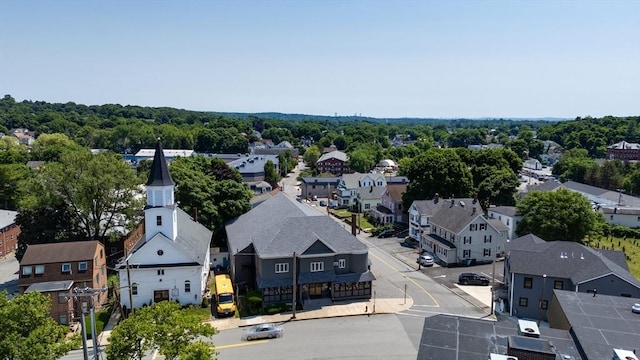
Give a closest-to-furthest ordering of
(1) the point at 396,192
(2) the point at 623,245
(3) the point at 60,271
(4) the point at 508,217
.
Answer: (3) the point at 60,271 → (4) the point at 508,217 → (2) the point at 623,245 → (1) the point at 396,192

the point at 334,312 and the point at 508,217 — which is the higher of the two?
the point at 508,217

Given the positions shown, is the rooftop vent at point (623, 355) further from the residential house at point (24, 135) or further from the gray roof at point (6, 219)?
the residential house at point (24, 135)

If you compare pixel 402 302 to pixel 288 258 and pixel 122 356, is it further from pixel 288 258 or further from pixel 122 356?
pixel 122 356

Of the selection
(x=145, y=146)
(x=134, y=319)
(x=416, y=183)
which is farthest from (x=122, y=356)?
(x=145, y=146)

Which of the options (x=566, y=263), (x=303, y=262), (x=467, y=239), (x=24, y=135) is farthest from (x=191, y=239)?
(x=24, y=135)

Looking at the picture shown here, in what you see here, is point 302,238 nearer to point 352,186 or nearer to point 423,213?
point 423,213

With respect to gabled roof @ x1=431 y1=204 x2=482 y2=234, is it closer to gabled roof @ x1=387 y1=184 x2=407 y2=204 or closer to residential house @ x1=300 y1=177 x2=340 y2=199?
gabled roof @ x1=387 y1=184 x2=407 y2=204

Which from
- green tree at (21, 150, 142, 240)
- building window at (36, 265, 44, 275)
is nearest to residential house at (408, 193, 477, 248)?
green tree at (21, 150, 142, 240)
